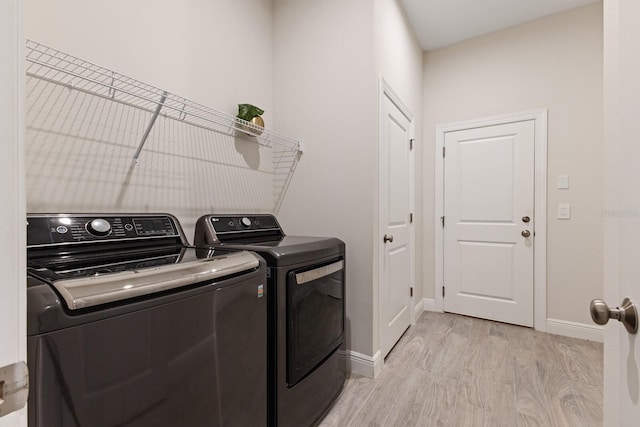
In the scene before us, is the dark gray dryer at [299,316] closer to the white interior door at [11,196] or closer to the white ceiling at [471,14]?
the white interior door at [11,196]

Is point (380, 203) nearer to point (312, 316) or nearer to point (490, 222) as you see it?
point (312, 316)

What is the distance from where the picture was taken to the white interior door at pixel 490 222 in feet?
8.98

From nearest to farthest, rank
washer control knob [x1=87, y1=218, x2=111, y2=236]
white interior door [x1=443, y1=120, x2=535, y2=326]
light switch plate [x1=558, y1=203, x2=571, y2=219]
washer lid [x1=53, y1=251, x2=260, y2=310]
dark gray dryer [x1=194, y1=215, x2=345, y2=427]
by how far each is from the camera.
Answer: washer lid [x1=53, y1=251, x2=260, y2=310]
washer control knob [x1=87, y1=218, x2=111, y2=236]
dark gray dryer [x1=194, y1=215, x2=345, y2=427]
light switch plate [x1=558, y1=203, x2=571, y2=219]
white interior door [x1=443, y1=120, x2=535, y2=326]

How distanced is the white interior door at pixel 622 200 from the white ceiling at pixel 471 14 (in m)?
2.29

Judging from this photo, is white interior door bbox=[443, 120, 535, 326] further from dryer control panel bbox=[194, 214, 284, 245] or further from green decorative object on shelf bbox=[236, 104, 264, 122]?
green decorative object on shelf bbox=[236, 104, 264, 122]

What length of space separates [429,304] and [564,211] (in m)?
1.52

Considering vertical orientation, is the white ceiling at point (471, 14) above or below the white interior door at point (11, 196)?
above

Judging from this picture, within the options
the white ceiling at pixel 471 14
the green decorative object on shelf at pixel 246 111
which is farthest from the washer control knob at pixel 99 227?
the white ceiling at pixel 471 14

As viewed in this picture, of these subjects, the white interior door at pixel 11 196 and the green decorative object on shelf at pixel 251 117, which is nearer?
the white interior door at pixel 11 196

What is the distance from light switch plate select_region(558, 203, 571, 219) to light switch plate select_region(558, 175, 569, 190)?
149 mm

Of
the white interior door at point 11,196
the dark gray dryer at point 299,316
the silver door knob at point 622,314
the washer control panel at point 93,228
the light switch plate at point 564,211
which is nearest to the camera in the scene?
the white interior door at point 11,196

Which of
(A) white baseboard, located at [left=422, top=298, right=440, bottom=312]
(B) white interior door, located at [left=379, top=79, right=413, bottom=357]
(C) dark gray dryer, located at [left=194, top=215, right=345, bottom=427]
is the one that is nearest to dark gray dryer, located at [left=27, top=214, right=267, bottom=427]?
(C) dark gray dryer, located at [left=194, top=215, right=345, bottom=427]

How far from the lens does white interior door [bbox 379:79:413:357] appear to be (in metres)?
2.09

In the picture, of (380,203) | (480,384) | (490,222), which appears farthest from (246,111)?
(490,222)
